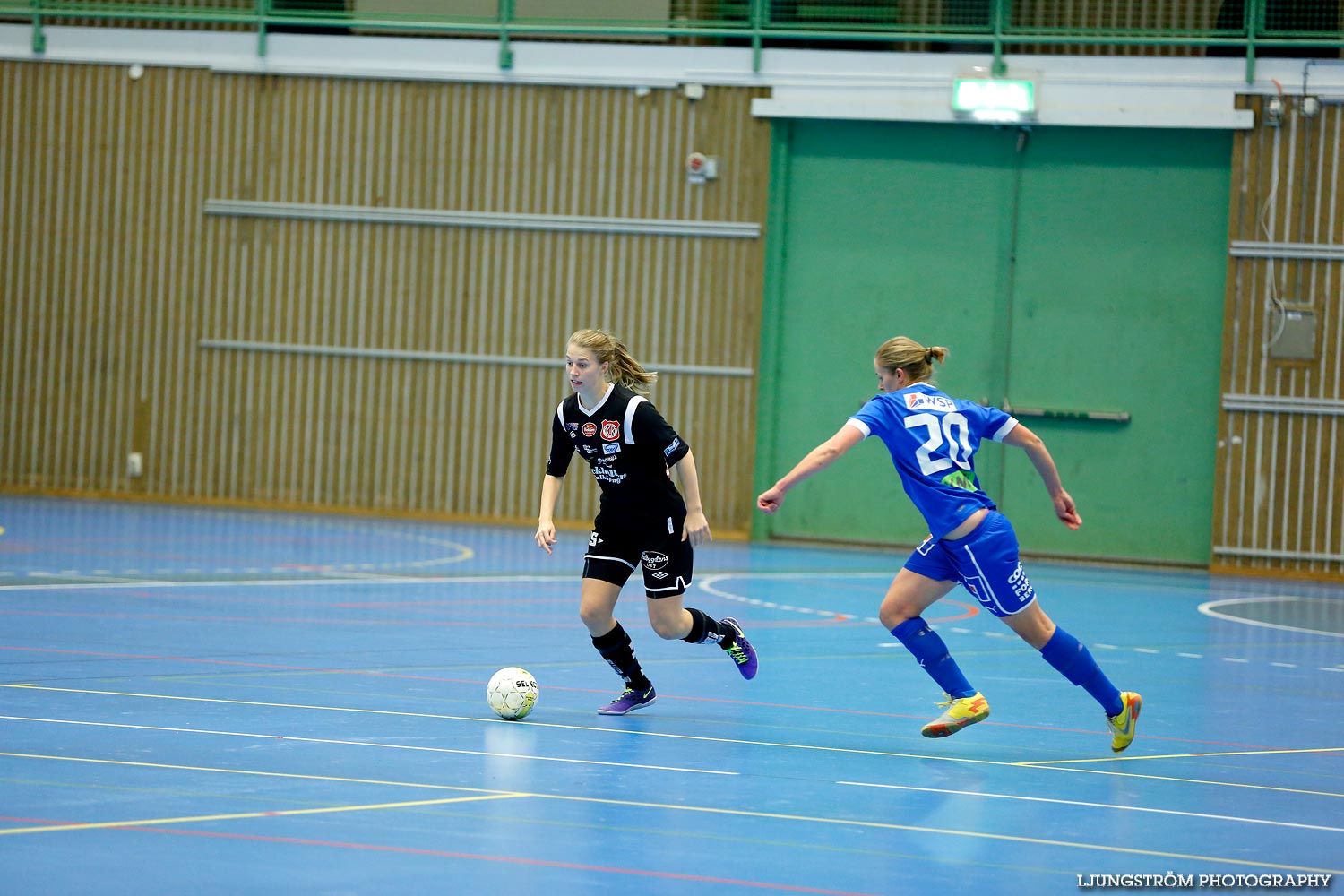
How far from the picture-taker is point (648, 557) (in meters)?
7.50

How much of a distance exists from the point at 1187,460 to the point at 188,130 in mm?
14005

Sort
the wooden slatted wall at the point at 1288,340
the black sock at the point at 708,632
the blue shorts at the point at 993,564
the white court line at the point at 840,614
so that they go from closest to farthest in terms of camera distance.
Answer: the blue shorts at the point at 993,564 < the black sock at the point at 708,632 < the white court line at the point at 840,614 < the wooden slatted wall at the point at 1288,340

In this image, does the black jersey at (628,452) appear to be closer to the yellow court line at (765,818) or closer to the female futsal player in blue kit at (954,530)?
the female futsal player in blue kit at (954,530)

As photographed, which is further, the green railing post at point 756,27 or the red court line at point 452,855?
the green railing post at point 756,27

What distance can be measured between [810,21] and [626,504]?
543 inches

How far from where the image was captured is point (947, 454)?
6840mm

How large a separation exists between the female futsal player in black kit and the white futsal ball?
1.67 ft

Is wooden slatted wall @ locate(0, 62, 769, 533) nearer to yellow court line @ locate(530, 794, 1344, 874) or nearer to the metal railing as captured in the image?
the metal railing

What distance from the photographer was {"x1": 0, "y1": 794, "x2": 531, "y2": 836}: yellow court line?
15.5ft

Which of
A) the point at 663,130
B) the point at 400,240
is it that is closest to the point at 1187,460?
the point at 663,130

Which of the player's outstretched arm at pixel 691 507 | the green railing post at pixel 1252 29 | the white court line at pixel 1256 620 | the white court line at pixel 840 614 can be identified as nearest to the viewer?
the player's outstretched arm at pixel 691 507

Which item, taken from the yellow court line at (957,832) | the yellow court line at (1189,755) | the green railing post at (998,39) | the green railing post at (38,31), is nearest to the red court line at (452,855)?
the yellow court line at (957,832)

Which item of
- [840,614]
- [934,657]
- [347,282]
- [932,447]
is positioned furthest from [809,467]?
[347,282]

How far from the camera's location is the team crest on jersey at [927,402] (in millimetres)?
6852
